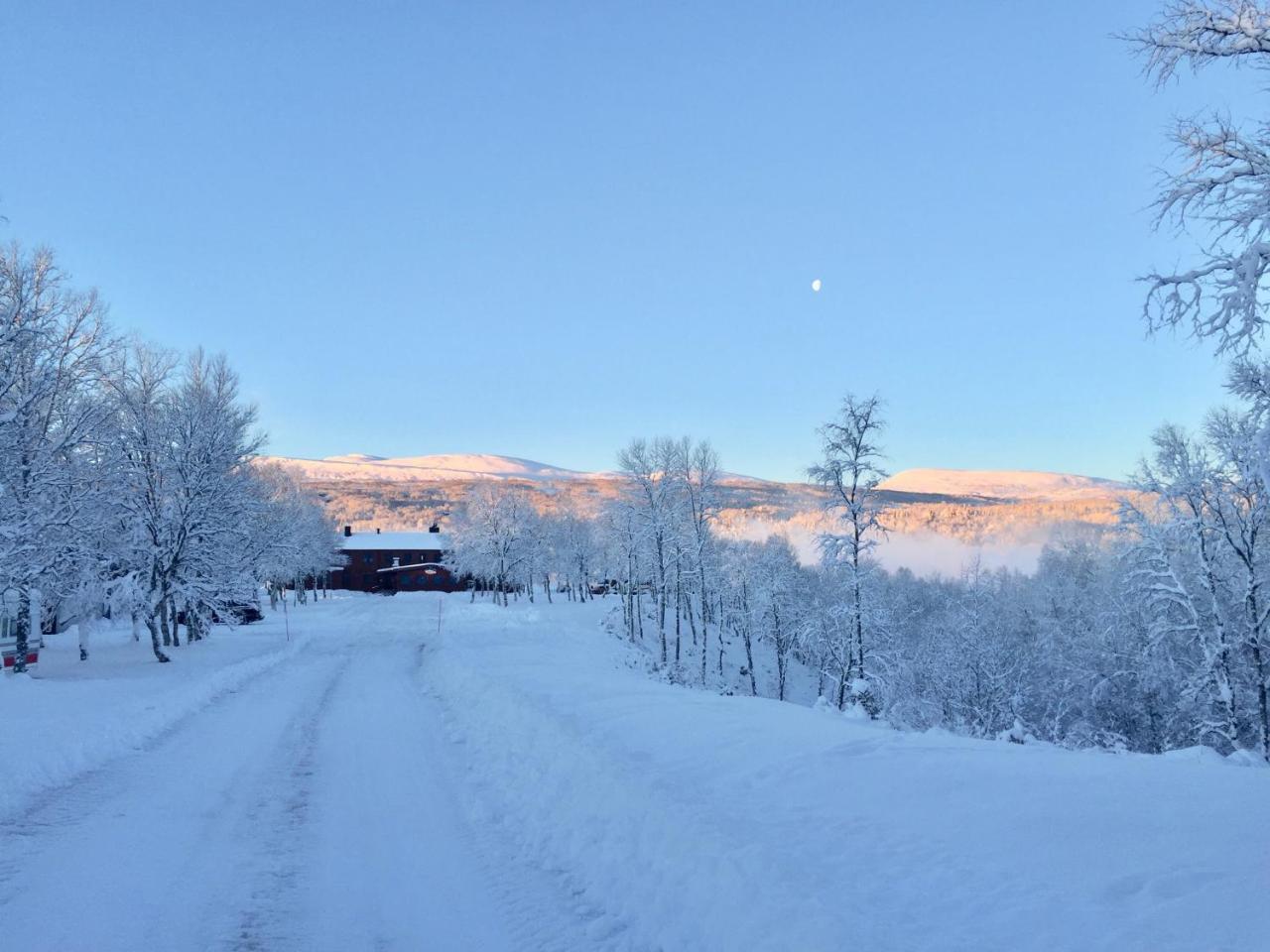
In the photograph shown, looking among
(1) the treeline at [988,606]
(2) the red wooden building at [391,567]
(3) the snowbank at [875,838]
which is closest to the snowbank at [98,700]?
(3) the snowbank at [875,838]

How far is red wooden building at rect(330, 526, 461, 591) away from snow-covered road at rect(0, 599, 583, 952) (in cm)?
10300

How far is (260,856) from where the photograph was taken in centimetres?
692

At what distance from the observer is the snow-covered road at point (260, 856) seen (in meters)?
5.39

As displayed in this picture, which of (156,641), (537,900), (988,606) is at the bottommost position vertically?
(988,606)

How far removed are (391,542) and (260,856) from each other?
383 feet

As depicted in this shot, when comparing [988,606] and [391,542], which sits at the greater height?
[391,542]

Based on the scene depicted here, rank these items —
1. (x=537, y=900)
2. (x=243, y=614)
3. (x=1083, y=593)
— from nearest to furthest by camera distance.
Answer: (x=537, y=900) → (x=243, y=614) → (x=1083, y=593)

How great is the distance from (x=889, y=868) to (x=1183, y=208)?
7520 mm

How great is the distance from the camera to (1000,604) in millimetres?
59969

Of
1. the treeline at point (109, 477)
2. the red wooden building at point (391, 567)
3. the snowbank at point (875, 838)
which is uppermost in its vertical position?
the treeline at point (109, 477)

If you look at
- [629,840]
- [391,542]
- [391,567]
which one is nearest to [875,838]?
[629,840]

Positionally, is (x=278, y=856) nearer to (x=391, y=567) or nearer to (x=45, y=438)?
(x=45, y=438)

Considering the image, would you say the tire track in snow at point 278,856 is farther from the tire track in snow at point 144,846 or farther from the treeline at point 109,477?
the treeline at point 109,477

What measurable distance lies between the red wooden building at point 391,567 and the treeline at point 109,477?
260 ft
